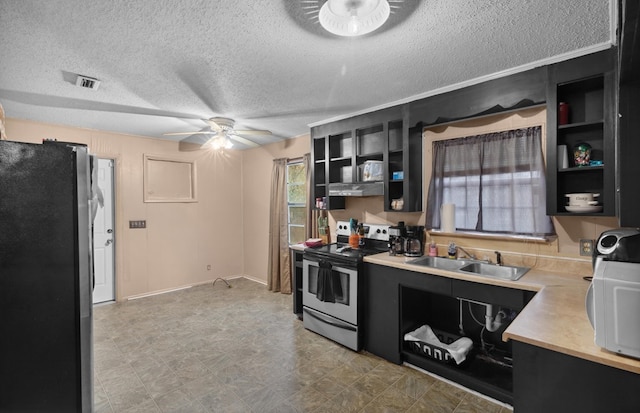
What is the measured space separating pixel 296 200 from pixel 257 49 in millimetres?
3143

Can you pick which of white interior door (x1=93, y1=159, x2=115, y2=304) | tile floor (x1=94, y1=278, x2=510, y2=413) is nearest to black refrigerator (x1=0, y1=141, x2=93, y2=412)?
tile floor (x1=94, y1=278, x2=510, y2=413)

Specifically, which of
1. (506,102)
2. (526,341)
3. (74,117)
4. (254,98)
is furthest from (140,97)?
(526,341)

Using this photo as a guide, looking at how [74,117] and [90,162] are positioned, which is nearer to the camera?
[90,162]

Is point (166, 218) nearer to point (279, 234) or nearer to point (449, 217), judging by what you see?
point (279, 234)

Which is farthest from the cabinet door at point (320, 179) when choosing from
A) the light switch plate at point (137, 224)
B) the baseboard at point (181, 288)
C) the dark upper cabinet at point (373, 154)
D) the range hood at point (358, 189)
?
the light switch plate at point (137, 224)

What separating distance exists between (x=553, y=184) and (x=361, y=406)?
2.11 meters

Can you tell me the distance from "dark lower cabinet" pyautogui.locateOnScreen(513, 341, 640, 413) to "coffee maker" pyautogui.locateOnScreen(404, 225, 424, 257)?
1644 millimetres

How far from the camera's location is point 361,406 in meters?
2.21

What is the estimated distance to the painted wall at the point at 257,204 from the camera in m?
5.34

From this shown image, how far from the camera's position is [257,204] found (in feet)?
18.3

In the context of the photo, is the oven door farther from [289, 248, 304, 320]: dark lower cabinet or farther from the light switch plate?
the light switch plate

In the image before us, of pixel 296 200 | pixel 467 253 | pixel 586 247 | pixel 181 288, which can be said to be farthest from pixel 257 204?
pixel 586 247

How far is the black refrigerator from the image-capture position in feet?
4.62

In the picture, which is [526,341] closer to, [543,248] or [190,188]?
[543,248]
